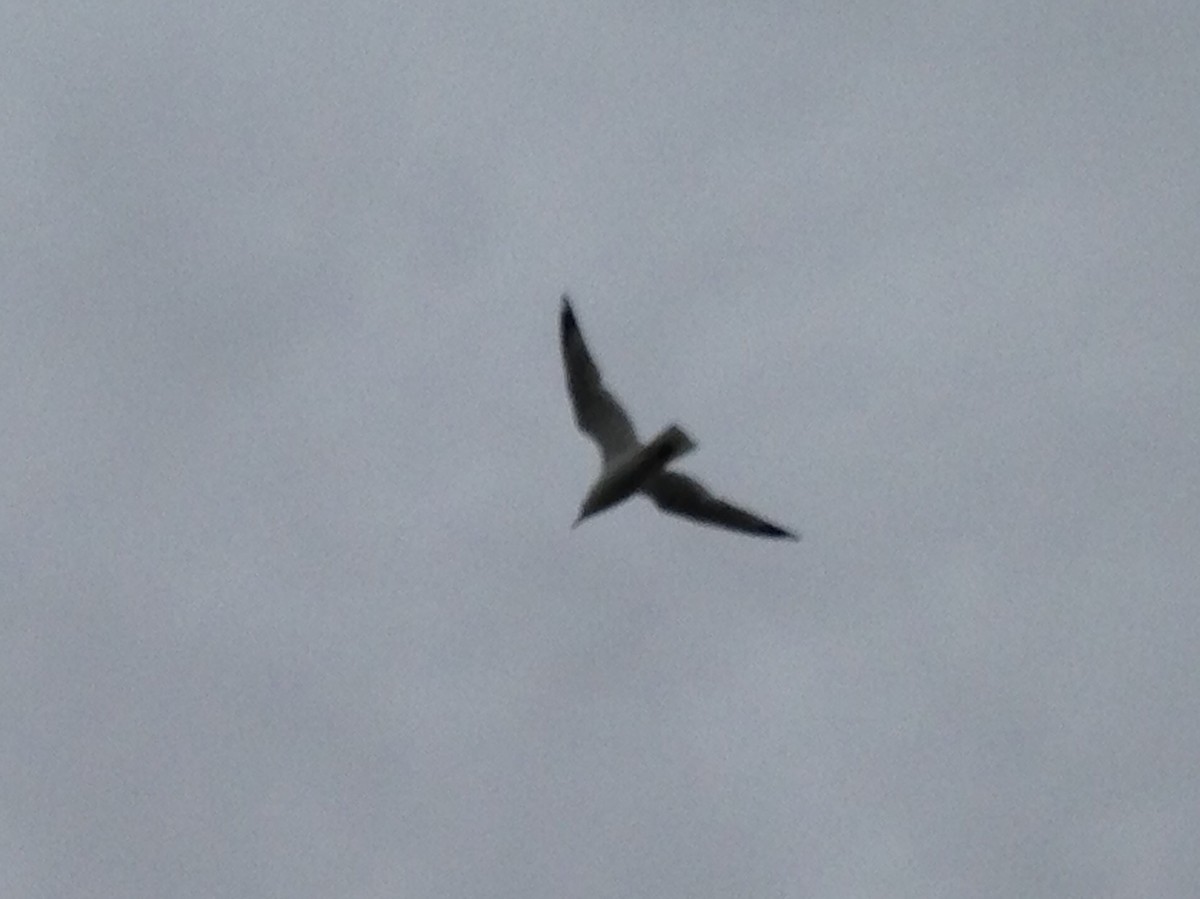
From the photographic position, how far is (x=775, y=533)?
62.8m

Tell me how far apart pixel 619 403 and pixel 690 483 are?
10.7 feet

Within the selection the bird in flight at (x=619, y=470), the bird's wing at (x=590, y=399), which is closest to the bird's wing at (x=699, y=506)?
the bird in flight at (x=619, y=470)

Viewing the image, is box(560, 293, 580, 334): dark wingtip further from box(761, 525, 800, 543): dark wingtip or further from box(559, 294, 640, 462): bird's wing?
box(761, 525, 800, 543): dark wingtip

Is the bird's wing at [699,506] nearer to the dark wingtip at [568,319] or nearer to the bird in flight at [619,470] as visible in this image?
the bird in flight at [619,470]

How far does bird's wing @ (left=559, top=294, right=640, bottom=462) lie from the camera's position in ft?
207

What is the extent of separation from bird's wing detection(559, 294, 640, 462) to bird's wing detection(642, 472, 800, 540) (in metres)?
1.64

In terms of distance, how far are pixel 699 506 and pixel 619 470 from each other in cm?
356

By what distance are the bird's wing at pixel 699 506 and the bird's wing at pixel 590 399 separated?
1640mm

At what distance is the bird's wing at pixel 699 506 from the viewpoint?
61.9 metres

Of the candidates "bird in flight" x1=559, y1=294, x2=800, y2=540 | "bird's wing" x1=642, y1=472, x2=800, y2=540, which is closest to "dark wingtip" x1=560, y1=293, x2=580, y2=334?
"bird in flight" x1=559, y1=294, x2=800, y2=540

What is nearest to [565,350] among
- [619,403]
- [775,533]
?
[619,403]

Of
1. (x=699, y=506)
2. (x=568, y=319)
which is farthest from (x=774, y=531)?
(x=568, y=319)

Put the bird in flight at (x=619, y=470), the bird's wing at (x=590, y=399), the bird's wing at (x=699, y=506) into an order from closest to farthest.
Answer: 1. the bird in flight at (x=619, y=470)
2. the bird's wing at (x=699, y=506)
3. the bird's wing at (x=590, y=399)

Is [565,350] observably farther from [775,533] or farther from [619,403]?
[775,533]
